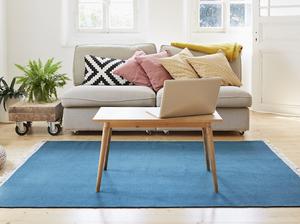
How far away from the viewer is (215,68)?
5.42 m

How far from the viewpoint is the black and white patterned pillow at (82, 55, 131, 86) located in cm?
550

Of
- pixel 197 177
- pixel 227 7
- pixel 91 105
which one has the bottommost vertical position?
pixel 197 177

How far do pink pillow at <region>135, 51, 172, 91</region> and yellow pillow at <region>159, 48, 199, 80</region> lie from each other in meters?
0.05

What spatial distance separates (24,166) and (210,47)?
8.15ft

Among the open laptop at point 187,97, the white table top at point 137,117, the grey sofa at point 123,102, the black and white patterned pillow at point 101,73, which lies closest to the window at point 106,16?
the black and white patterned pillow at point 101,73

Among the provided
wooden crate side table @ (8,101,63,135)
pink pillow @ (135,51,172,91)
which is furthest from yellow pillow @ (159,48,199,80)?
wooden crate side table @ (8,101,63,135)

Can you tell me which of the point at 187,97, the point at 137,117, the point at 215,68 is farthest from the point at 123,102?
the point at 187,97

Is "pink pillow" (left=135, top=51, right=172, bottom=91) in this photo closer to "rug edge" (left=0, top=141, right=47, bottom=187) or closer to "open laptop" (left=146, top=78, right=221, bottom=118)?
"rug edge" (left=0, top=141, right=47, bottom=187)

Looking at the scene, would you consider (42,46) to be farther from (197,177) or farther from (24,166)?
(197,177)

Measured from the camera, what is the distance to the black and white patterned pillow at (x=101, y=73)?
18.1 feet

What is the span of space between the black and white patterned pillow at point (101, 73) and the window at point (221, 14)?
1915mm

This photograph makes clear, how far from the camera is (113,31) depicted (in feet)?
23.3

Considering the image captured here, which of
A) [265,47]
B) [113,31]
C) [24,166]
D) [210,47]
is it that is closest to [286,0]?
[265,47]

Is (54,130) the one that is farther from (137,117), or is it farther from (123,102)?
(137,117)
